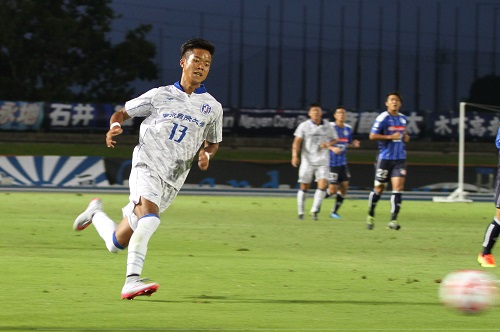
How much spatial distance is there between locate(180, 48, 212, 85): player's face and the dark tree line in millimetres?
57910

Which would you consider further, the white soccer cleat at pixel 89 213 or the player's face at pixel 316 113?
the player's face at pixel 316 113

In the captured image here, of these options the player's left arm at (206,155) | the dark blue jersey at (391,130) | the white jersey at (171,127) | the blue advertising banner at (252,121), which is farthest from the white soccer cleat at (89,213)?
the blue advertising banner at (252,121)

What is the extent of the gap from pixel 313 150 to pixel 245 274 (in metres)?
10.5

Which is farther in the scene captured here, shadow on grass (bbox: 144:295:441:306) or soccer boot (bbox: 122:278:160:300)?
shadow on grass (bbox: 144:295:441:306)

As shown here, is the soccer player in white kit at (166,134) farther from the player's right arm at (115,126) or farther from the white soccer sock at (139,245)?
the white soccer sock at (139,245)

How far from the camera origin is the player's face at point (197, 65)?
9.01 metres

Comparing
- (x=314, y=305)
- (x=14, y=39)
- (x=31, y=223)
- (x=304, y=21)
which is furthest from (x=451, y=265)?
(x=304, y=21)

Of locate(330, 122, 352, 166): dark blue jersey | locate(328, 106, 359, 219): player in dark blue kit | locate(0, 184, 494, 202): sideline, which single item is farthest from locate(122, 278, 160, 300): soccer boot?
locate(0, 184, 494, 202): sideline

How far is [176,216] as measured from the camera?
20.7 meters

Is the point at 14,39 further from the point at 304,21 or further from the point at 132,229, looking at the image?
the point at 132,229

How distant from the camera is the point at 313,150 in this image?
21.2 meters

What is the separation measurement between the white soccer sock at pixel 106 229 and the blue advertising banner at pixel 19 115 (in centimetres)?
4735

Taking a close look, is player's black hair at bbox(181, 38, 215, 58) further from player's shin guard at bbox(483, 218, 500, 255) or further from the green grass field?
player's shin guard at bbox(483, 218, 500, 255)

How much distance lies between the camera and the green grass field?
7.65 m
